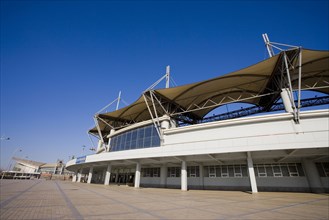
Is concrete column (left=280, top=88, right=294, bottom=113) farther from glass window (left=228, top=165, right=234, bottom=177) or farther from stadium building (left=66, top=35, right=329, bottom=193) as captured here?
glass window (left=228, top=165, right=234, bottom=177)

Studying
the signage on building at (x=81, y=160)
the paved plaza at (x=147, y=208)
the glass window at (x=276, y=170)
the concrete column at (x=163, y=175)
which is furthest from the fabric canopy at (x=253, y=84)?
the paved plaza at (x=147, y=208)

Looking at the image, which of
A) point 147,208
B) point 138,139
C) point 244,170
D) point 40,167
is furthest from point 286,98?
point 40,167

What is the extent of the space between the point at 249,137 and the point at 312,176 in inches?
326

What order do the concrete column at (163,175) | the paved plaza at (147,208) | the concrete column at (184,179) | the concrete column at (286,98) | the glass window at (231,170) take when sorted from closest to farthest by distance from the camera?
the paved plaza at (147,208) < the concrete column at (286,98) < the concrete column at (184,179) < the glass window at (231,170) < the concrete column at (163,175)

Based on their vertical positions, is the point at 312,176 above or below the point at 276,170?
below

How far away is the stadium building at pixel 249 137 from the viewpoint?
15617mm

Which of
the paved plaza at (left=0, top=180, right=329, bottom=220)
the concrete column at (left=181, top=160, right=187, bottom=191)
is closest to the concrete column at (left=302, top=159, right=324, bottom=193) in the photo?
the paved plaza at (left=0, top=180, right=329, bottom=220)

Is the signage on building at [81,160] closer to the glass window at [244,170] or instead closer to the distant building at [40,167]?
the glass window at [244,170]

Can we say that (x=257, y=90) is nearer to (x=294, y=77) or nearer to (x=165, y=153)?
(x=294, y=77)

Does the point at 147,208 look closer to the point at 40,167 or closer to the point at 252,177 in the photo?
the point at 252,177

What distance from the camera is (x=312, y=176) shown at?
1744 centimetres

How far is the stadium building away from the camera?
15617 millimetres

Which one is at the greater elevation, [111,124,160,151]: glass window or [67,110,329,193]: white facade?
[111,124,160,151]: glass window

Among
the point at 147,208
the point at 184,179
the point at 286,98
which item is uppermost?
the point at 286,98
